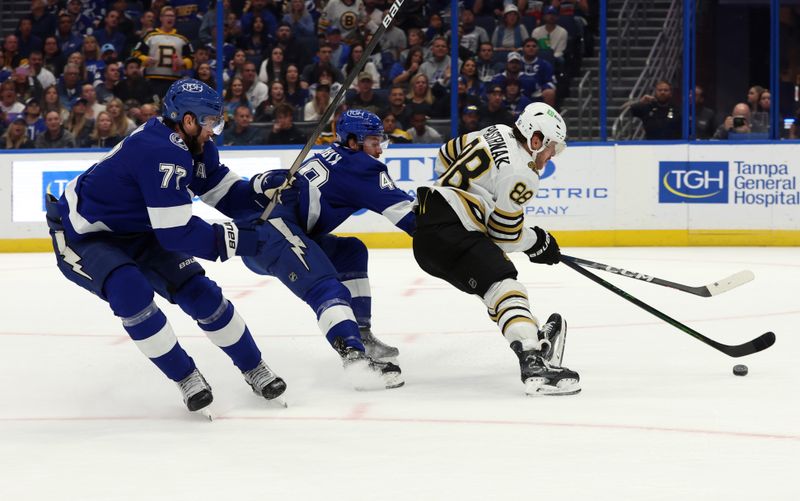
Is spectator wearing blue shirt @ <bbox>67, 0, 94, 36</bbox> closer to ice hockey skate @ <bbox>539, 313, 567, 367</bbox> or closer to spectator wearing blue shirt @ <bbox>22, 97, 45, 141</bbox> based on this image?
spectator wearing blue shirt @ <bbox>22, 97, 45, 141</bbox>

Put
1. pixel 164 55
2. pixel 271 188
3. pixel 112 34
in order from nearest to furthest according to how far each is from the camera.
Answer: pixel 271 188, pixel 164 55, pixel 112 34

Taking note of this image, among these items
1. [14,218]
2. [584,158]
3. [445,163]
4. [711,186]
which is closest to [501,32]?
[584,158]

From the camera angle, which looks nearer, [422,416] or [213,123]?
[422,416]

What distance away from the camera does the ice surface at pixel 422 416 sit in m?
2.79

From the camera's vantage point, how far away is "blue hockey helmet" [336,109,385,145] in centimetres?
445

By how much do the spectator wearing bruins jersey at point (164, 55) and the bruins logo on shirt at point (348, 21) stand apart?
142cm

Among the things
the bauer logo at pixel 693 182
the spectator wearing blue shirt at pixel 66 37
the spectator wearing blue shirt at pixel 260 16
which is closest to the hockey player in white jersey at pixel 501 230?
the bauer logo at pixel 693 182

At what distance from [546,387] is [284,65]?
6964mm

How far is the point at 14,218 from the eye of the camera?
31.6ft

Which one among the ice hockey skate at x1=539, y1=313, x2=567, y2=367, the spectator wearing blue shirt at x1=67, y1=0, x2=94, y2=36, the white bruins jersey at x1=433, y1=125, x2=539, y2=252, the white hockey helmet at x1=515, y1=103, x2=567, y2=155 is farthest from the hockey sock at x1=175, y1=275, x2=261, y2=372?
the spectator wearing blue shirt at x1=67, y1=0, x2=94, y2=36

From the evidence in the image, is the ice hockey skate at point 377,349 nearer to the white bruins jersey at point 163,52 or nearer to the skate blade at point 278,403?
the skate blade at point 278,403

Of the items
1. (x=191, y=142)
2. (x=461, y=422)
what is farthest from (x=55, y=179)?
(x=461, y=422)

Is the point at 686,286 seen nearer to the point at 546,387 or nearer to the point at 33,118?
the point at 546,387

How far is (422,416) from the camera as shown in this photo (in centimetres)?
360
